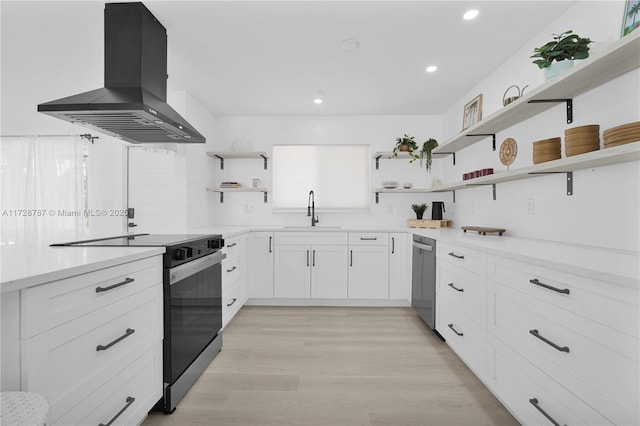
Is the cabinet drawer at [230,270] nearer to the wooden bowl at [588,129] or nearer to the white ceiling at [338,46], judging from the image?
the white ceiling at [338,46]

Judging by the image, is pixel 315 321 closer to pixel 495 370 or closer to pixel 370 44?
pixel 495 370

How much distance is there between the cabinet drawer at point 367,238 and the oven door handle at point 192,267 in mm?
1685

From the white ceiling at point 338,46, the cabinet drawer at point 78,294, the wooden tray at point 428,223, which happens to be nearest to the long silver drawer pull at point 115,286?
the cabinet drawer at point 78,294

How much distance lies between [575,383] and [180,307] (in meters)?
2.05

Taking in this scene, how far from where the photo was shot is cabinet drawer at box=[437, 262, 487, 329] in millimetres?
1956

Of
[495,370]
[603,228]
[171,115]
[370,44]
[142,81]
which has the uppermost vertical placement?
[370,44]

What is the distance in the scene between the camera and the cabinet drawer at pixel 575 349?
997 mm

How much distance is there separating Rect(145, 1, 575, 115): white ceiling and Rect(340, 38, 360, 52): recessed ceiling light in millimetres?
33

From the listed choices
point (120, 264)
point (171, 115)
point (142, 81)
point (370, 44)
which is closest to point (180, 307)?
point (120, 264)

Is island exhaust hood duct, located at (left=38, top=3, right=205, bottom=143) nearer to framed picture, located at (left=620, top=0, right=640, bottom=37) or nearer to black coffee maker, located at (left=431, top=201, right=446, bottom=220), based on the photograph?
framed picture, located at (left=620, top=0, right=640, bottom=37)

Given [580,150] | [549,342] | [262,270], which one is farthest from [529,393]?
[262,270]

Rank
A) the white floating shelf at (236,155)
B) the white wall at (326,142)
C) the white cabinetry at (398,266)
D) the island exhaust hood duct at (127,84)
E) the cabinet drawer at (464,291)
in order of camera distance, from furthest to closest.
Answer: the white wall at (326,142) → the white floating shelf at (236,155) → the white cabinetry at (398,266) → the cabinet drawer at (464,291) → the island exhaust hood duct at (127,84)

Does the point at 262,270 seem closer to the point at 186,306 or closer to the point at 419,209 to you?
the point at 186,306

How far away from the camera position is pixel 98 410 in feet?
4.08
